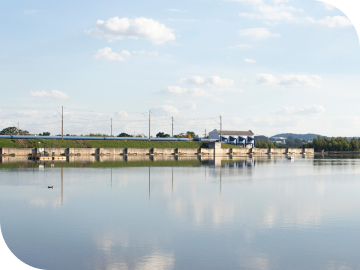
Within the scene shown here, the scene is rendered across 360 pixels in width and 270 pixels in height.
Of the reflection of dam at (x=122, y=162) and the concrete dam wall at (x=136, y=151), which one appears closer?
the reflection of dam at (x=122, y=162)

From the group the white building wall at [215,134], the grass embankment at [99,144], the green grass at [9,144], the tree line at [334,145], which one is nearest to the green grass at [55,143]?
the grass embankment at [99,144]

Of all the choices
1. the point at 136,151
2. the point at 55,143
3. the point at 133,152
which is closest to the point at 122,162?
the point at 133,152

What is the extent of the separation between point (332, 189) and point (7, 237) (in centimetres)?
2219

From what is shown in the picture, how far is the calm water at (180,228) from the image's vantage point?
35.3ft

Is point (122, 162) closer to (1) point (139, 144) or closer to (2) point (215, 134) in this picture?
(1) point (139, 144)

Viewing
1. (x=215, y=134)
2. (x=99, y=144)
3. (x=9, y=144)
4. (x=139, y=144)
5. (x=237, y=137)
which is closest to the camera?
(x=9, y=144)

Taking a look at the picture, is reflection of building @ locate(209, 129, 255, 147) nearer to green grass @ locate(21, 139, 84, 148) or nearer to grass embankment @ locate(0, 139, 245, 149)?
grass embankment @ locate(0, 139, 245, 149)

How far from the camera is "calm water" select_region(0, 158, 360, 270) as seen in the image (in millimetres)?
10758

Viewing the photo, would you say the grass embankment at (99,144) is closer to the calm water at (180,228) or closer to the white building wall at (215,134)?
the white building wall at (215,134)

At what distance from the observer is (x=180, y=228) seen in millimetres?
14180

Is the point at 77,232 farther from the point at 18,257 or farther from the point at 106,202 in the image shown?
the point at 106,202

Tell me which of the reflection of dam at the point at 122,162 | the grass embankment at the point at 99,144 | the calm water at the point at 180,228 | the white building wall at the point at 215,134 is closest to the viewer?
the calm water at the point at 180,228

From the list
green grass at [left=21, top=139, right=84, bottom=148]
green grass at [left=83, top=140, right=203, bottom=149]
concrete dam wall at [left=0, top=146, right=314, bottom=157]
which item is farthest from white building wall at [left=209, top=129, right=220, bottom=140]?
green grass at [left=21, top=139, right=84, bottom=148]

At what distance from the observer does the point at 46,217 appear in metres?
16.1
